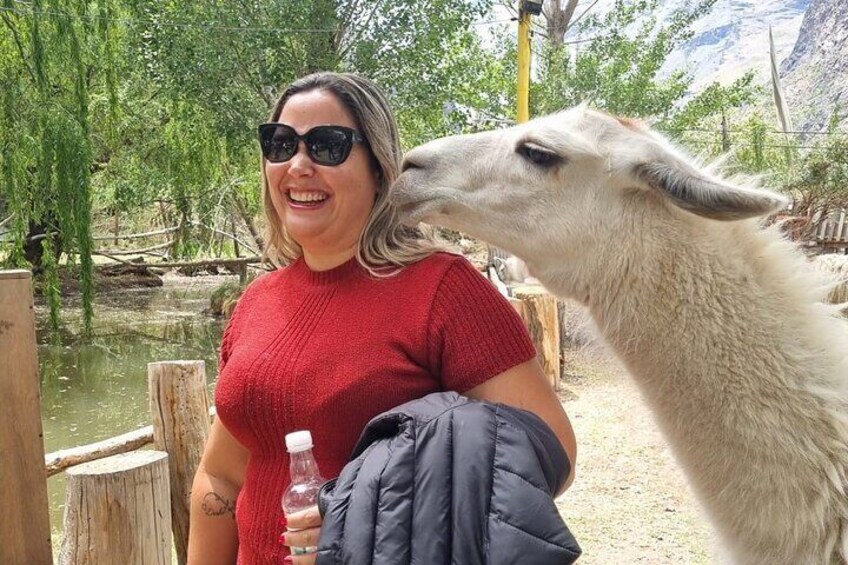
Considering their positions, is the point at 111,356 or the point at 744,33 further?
the point at 744,33

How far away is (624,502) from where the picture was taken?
17.3 ft

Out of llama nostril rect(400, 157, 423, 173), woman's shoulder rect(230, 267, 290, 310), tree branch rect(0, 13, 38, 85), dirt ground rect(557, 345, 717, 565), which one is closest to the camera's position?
Answer: woman's shoulder rect(230, 267, 290, 310)

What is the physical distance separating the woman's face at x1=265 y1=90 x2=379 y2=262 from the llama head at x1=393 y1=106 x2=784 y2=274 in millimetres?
124

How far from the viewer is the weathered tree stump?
8.54 feet

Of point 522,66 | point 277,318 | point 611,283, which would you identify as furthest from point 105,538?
point 522,66

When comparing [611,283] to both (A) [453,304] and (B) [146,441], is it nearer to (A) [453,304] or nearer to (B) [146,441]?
(A) [453,304]

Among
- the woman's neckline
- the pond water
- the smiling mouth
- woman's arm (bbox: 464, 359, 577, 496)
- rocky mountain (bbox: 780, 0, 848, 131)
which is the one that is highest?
rocky mountain (bbox: 780, 0, 848, 131)

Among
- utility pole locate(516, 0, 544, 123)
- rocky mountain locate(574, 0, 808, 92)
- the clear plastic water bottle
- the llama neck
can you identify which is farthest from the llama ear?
rocky mountain locate(574, 0, 808, 92)

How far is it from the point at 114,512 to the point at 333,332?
5.25 feet

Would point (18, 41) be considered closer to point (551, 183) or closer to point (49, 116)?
point (49, 116)

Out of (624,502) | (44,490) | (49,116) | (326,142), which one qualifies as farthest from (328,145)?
(49,116)

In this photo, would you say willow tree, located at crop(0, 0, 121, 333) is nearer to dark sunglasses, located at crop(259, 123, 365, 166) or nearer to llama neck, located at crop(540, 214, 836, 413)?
dark sunglasses, located at crop(259, 123, 365, 166)

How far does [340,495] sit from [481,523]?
0.24 metres

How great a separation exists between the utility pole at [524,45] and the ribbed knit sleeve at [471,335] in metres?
8.52
